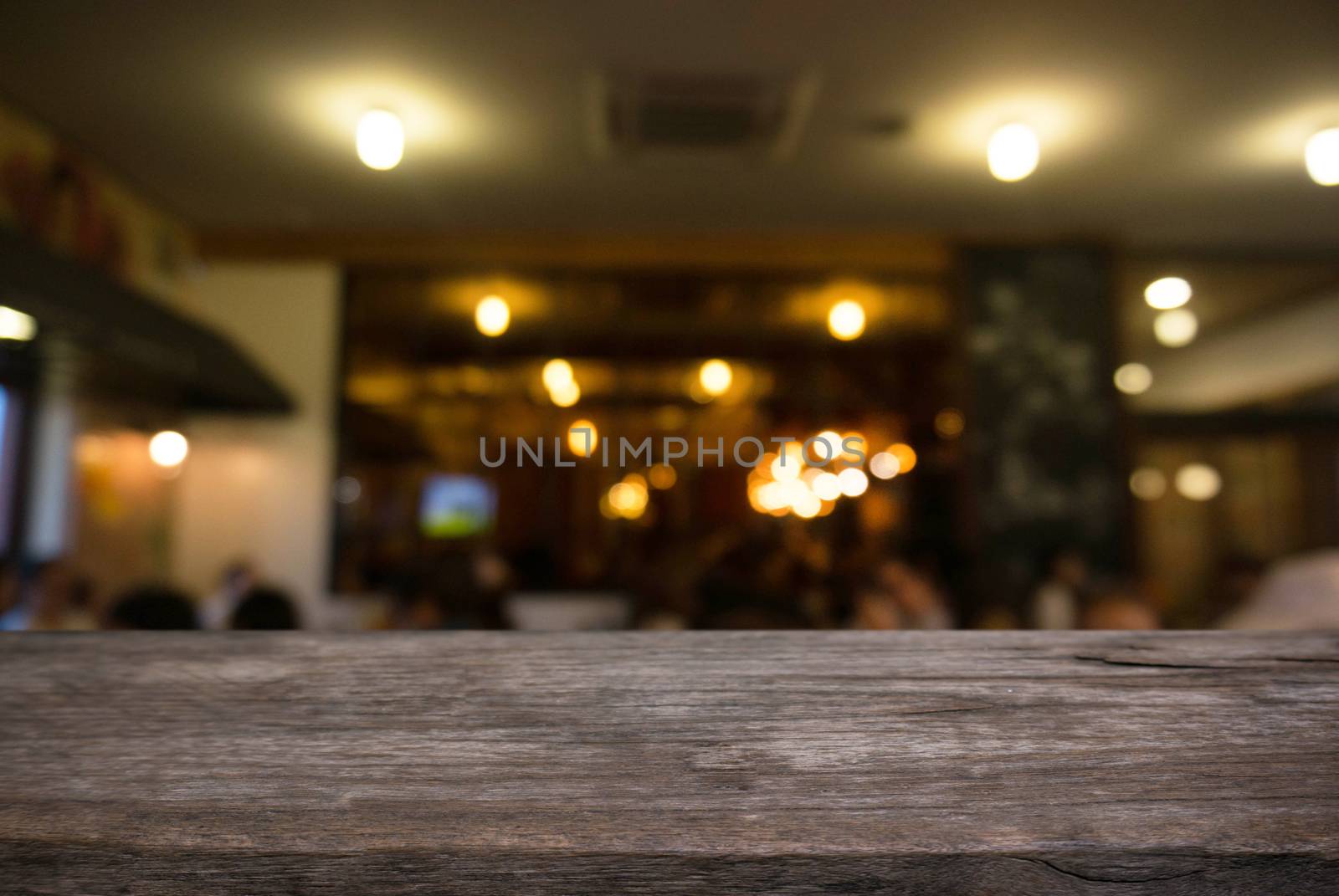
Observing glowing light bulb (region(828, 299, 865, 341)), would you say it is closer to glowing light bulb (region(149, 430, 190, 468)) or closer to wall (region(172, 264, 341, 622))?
wall (region(172, 264, 341, 622))

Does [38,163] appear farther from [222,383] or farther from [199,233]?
[222,383]

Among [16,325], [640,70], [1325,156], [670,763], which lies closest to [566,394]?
[670,763]

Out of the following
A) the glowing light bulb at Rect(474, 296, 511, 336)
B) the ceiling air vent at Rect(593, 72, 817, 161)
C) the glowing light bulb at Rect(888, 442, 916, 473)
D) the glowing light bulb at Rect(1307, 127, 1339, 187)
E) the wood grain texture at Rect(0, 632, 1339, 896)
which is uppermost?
the ceiling air vent at Rect(593, 72, 817, 161)

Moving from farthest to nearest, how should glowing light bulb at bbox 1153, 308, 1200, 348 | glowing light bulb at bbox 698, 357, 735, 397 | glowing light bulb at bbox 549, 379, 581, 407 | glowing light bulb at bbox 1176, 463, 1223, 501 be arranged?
glowing light bulb at bbox 1176, 463, 1223, 501 → glowing light bulb at bbox 1153, 308, 1200, 348 → glowing light bulb at bbox 698, 357, 735, 397 → glowing light bulb at bbox 549, 379, 581, 407

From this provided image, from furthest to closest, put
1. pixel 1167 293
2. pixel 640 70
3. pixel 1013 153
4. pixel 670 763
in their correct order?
pixel 1167 293 < pixel 640 70 < pixel 1013 153 < pixel 670 763

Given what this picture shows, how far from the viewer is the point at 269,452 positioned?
4598 millimetres

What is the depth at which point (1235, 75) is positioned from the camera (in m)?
2.02

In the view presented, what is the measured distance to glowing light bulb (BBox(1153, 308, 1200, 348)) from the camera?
13.0ft

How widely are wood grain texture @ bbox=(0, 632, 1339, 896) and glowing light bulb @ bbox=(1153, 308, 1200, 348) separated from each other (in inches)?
160

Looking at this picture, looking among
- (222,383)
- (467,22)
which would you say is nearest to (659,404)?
(467,22)

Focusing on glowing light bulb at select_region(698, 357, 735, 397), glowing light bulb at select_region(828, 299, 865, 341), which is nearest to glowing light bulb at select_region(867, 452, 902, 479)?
glowing light bulb at select_region(698, 357, 735, 397)

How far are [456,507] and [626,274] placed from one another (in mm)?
1109

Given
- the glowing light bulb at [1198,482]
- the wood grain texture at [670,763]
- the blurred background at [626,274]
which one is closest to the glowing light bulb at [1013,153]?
the blurred background at [626,274]

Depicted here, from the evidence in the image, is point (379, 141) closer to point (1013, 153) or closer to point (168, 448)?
point (1013, 153)
